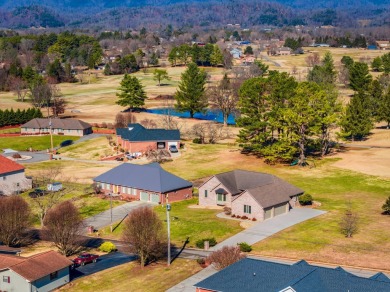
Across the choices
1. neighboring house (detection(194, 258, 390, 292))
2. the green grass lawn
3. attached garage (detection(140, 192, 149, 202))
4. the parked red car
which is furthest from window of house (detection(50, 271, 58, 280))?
the green grass lawn

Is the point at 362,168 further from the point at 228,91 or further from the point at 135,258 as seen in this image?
the point at 228,91

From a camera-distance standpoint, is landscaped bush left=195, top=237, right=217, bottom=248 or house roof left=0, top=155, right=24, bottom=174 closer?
landscaped bush left=195, top=237, right=217, bottom=248

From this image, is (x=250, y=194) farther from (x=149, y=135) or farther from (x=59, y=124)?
(x=59, y=124)

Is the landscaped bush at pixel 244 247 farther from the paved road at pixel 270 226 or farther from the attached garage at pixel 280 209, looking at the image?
the attached garage at pixel 280 209

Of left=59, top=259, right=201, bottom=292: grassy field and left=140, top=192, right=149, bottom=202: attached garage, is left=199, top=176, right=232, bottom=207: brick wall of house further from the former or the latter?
left=59, top=259, right=201, bottom=292: grassy field

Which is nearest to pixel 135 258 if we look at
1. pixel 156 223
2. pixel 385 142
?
pixel 156 223

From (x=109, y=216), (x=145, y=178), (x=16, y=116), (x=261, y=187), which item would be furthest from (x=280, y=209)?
(x=16, y=116)
